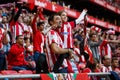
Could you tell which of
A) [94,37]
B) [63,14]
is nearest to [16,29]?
[63,14]

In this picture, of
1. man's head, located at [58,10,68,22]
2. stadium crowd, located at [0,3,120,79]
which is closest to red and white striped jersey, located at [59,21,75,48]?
stadium crowd, located at [0,3,120,79]

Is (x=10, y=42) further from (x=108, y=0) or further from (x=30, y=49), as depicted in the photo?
(x=108, y=0)

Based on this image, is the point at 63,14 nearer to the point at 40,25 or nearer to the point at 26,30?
the point at 40,25

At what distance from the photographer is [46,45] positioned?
4.52 m

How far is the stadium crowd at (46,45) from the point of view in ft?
14.7

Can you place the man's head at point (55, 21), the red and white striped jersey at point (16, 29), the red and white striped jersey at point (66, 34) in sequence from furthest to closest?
the red and white striped jersey at point (16, 29)
the red and white striped jersey at point (66, 34)
the man's head at point (55, 21)

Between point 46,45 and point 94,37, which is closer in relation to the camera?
point 46,45

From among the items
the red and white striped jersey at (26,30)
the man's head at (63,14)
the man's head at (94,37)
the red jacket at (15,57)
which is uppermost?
the man's head at (63,14)

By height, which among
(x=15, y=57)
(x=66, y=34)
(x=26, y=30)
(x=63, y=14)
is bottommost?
(x=15, y=57)

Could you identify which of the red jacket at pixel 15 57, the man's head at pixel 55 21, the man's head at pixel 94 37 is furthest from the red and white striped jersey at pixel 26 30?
the man's head at pixel 94 37

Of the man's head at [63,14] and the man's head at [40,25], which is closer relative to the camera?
the man's head at [63,14]

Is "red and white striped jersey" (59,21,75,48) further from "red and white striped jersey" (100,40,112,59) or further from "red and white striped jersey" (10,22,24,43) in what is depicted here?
"red and white striped jersey" (100,40,112,59)

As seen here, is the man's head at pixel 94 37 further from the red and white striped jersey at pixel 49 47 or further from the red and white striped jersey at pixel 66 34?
the red and white striped jersey at pixel 49 47

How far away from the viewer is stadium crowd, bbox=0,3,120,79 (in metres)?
4.49
